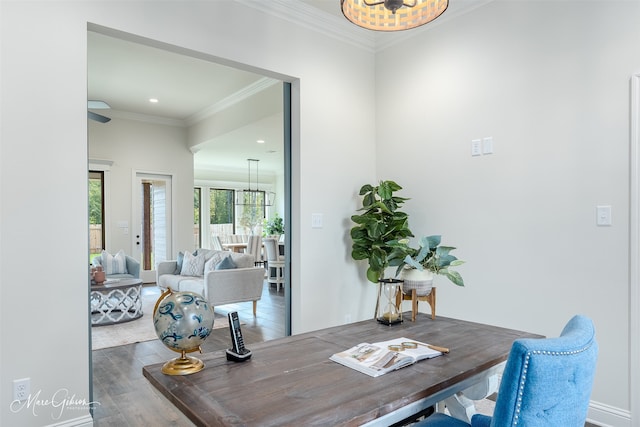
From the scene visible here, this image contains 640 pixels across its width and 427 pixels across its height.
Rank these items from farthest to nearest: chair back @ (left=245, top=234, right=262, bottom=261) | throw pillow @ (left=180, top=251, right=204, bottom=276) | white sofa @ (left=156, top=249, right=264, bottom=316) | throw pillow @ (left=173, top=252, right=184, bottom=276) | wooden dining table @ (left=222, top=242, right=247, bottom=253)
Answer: wooden dining table @ (left=222, top=242, right=247, bottom=253) → chair back @ (left=245, top=234, right=262, bottom=261) → throw pillow @ (left=173, top=252, right=184, bottom=276) → throw pillow @ (left=180, top=251, right=204, bottom=276) → white sofa @ (left=156, top=249, right=264, bottom=316)

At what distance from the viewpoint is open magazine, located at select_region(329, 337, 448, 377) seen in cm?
135

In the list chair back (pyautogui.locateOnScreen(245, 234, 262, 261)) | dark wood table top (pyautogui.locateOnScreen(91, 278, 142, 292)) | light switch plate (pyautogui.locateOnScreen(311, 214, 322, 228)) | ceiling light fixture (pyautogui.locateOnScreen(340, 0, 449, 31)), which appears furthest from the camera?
chair back (pyautogui.locateOnScreen(245, 234, 262, 261))

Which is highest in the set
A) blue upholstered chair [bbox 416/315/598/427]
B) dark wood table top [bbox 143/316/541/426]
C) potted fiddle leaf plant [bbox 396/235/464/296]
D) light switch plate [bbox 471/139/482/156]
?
light switch plate [bbox 471/139/482/156]

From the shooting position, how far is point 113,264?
6000mm

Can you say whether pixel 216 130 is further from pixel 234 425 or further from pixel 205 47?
pixel 234 425

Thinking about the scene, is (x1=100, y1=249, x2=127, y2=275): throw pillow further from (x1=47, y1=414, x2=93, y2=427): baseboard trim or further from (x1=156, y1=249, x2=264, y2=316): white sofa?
(x1=47, y1=414, x2=93, y2=427): baseboard trim

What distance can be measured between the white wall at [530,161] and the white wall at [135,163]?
17.3 feet

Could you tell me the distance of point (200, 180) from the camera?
38.3ft

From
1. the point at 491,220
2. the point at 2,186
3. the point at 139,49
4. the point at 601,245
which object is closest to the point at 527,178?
the point at 491,220

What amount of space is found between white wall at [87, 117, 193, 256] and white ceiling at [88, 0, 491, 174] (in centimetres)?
24

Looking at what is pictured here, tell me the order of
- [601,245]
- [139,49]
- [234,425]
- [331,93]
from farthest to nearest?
[139,49], [331,93], [601,245], [234,425]

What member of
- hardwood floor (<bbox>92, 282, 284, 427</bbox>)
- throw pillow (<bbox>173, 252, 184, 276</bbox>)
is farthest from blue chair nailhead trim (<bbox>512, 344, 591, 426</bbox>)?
throw pillow (<bbox>173, 252, 184, 276</bbox>)

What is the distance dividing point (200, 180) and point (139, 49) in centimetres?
754

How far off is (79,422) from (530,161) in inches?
123
